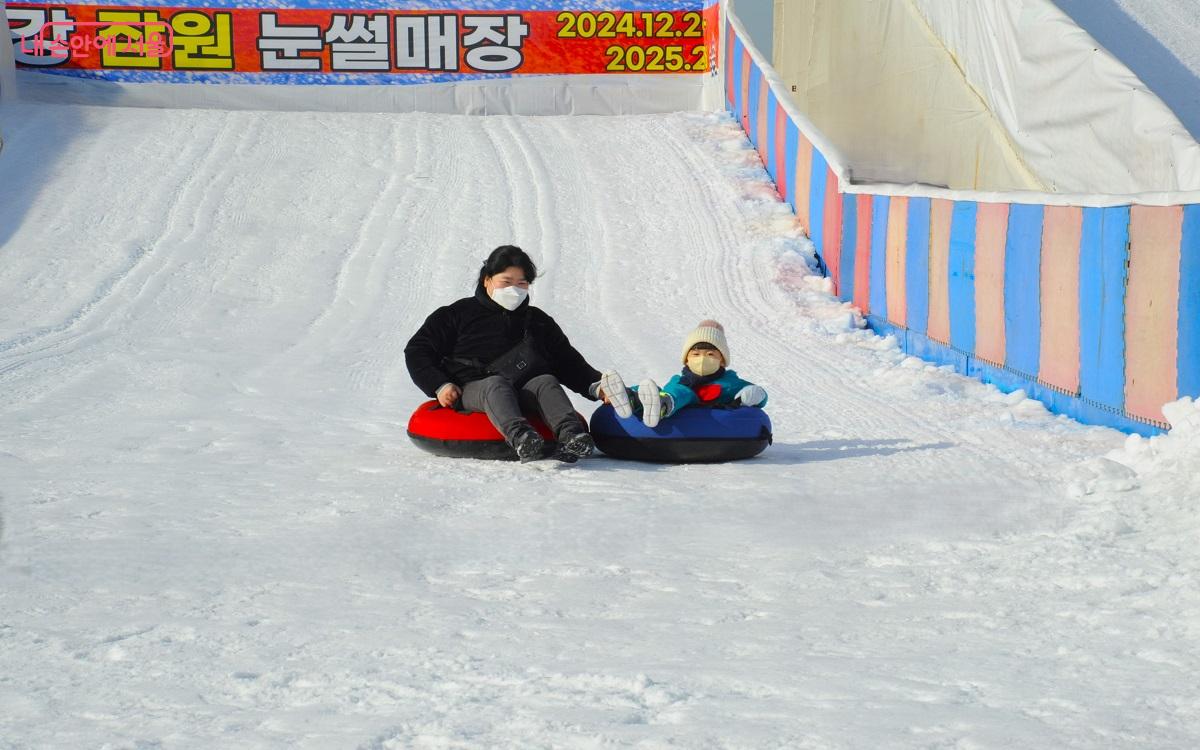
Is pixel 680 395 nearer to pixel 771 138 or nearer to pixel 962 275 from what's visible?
pixel 962 275

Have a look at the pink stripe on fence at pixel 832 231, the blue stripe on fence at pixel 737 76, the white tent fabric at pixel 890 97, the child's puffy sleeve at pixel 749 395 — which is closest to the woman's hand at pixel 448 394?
the child's puffy sleeve at pixel 749 395

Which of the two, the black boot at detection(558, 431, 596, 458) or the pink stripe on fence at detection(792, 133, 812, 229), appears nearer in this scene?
the black boot at detection(558, 431, 596, 458)

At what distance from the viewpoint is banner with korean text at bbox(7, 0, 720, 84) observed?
14.5 m

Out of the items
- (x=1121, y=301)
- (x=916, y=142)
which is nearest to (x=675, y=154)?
(x=916, y=142)

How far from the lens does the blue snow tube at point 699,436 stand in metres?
4.67

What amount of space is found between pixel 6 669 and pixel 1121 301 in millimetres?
4122

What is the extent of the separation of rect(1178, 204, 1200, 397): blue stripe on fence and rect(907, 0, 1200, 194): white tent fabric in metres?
2.49

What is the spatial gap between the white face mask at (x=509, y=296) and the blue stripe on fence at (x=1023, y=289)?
2.44 meters

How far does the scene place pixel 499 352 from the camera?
15.9ft

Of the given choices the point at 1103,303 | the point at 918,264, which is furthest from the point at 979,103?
the point at 1103,303

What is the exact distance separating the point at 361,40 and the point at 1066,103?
26.2 ft

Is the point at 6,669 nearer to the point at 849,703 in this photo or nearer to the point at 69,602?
the point at 69,602

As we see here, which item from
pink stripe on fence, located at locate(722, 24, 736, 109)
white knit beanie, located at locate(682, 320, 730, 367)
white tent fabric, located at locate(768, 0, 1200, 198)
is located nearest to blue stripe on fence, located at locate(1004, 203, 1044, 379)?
white tent fabric, located at locate(768, 0, 1200, 198)

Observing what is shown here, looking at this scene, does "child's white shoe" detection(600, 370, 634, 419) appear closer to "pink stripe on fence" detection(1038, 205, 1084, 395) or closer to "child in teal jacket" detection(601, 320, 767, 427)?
"child in teal jacket" detection(601, 320, 767, 427)
